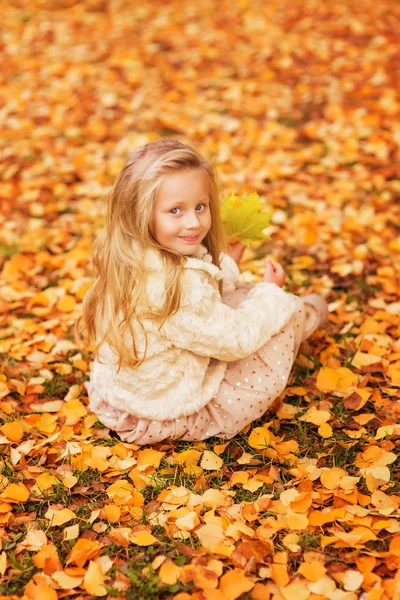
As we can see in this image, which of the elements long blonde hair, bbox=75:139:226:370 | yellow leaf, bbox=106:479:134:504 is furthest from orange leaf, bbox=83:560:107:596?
long blonde hair, bbox=75:139:226:370

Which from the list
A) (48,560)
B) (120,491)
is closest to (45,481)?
(120,491)

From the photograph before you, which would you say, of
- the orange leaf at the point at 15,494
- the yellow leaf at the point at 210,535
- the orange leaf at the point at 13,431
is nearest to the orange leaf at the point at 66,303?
the orange leaf at the point at 13,431

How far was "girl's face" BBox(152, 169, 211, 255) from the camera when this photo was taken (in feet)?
7.52

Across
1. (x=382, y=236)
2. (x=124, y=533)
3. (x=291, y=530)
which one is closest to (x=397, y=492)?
(x=291, y=530)

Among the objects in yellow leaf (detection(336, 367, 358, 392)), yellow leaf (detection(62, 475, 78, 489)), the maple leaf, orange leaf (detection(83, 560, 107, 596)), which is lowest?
yellow leaf (detection(62, 475, 78, 489))

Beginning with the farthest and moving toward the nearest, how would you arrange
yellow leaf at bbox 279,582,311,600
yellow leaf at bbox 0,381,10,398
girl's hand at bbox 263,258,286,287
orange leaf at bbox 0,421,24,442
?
yellow leaf at bbox 0,381,10,398
girl's hand at bbox 263,258,286,287
orange leaf at bbox 0,421,24,442
yellow leaf at bbox 279,582,311,600

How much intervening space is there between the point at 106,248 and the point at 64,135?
9.84ft

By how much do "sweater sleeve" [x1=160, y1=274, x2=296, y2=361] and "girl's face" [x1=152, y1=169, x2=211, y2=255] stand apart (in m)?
0.14

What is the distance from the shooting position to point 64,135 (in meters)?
5.18

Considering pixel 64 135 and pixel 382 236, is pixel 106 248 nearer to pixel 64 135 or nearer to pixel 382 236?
pixel 382 236

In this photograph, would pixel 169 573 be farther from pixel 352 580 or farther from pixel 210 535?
pixel 352 580

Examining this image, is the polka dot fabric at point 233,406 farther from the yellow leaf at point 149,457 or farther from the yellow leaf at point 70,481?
the yellow leaf at point 70,481

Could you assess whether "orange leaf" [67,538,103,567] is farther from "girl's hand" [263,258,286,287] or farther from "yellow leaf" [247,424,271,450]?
"girl's hand" [263,258,286,287]

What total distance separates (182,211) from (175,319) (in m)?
0.38
